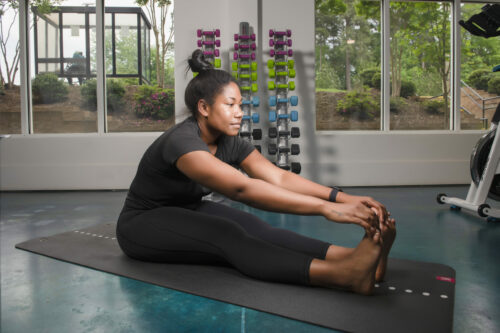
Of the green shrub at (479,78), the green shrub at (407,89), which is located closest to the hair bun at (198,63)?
the green shrub at (407,89)

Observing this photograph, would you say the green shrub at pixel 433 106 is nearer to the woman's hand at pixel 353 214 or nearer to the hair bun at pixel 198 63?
the hair bun at pixel 198 63

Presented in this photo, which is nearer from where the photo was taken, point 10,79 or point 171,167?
point 171,167

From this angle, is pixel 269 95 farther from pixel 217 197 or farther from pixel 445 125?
pixel 445 125

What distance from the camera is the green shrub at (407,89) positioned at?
5426 mm

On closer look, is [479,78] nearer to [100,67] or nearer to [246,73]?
[246,73]

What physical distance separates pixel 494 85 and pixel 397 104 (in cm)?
138

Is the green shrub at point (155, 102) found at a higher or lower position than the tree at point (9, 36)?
lower

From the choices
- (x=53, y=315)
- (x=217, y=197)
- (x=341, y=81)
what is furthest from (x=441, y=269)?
(x=341, y=81)

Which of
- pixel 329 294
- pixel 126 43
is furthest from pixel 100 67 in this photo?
pixel 329 294

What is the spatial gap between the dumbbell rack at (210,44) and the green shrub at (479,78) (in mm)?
3417

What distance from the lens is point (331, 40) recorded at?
5301 mm

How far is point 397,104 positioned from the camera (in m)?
5.43

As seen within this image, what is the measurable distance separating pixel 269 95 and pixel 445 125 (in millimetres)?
2499

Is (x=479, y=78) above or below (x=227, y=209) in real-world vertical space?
above
